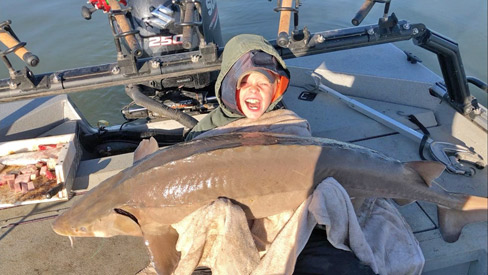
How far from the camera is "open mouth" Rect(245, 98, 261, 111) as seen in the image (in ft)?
6.82

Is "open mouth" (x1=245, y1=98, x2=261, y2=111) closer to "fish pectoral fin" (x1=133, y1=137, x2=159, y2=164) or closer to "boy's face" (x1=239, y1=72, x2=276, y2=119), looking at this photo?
"boy's face" (x1=239, y1=72, x2=276, y2=119)

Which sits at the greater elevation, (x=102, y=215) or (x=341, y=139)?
(x=102, y=215)

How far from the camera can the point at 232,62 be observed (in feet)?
6.85

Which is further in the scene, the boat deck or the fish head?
the boat deck

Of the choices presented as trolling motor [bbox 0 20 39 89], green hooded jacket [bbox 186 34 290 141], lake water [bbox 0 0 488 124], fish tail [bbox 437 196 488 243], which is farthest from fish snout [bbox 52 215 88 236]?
lake water [bbox 0 0 488 124]

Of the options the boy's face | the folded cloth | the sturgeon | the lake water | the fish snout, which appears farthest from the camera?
the lake water

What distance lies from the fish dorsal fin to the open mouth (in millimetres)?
847

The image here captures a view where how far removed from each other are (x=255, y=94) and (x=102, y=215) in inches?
40.0

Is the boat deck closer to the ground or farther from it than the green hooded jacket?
closer to the ground

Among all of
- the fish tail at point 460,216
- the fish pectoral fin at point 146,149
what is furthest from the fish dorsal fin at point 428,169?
the fish pectoral fin at point 146,149

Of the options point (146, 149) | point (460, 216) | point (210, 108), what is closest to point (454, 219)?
point (460, 216)

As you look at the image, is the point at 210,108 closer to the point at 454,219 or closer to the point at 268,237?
the point at 268,237

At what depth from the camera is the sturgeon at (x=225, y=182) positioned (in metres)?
1.69

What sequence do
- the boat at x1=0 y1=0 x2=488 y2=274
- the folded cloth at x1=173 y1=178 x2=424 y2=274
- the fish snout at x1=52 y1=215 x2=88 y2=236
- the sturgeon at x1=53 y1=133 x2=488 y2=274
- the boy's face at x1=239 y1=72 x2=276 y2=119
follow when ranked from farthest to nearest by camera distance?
the boat at x1=0 y1=0 x2=488 y2=274 < the boy's face at x1=239 y1=72 x2=276 y2=119 < the fish snout at x1=52 y1=215 x2=88 y2=236 < the sturgeon at x1=53 y1=133 x2=488 y2=274 < the folded cloth at x1=173 y1=178 x2=424 y2=274
